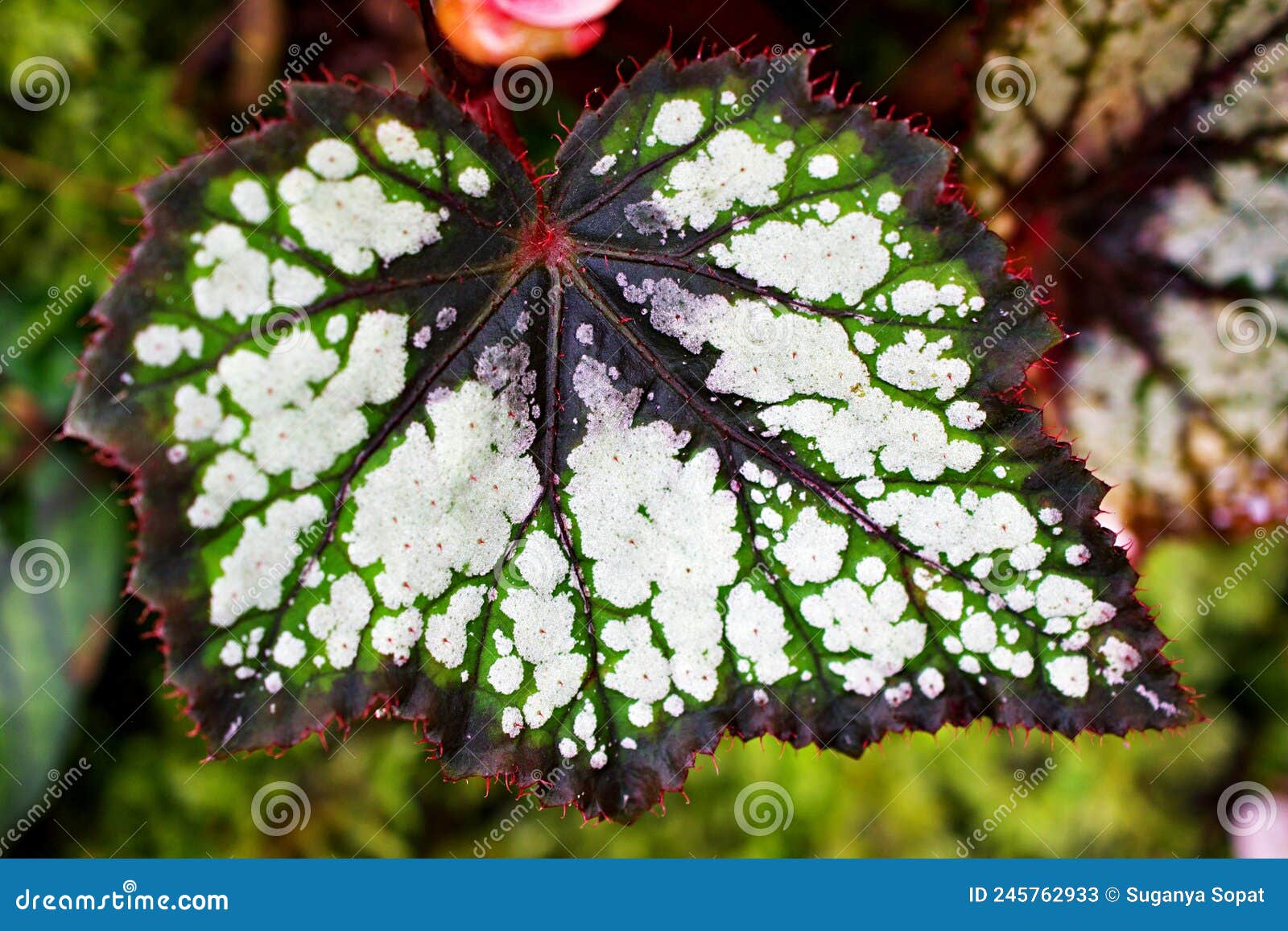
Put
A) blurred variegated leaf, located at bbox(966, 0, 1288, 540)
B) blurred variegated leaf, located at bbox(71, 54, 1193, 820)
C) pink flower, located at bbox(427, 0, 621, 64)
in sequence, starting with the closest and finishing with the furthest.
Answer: blurred variegated leaf, located at bbox(71, 54, 1193, 820) < pink flower, located at bbox(427, 0, 621, 64) < blurred variegated leaf, located at bbox(966, 0, 1288, 540)

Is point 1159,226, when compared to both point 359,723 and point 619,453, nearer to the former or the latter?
point 619,453

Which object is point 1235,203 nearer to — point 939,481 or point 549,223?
point 939,481

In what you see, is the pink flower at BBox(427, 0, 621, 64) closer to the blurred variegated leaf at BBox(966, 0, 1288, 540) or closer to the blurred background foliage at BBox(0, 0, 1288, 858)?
the blurred background foliage at BBox(0, 0, 1288, 858)

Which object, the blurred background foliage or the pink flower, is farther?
the blurred background foliage

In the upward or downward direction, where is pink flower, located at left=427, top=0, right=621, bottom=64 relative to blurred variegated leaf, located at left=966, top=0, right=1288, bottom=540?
downward

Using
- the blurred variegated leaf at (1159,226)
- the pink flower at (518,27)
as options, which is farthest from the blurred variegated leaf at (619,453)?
the blurred variegated leaf at (1159,226)

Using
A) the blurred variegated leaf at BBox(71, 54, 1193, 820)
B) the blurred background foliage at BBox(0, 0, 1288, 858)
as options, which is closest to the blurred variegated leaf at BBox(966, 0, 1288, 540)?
the blurred background foliage at BBox(0, 0, 1288, 858)

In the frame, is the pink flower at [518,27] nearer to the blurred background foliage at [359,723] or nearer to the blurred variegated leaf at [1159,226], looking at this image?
the blurred background foliage at [359,723]
